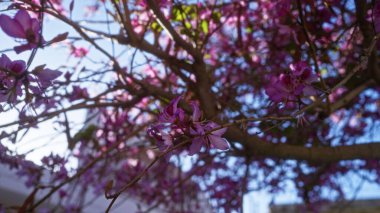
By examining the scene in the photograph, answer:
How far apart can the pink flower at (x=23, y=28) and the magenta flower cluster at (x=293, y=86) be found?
2.27 feet

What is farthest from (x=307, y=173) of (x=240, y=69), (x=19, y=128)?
(x=19, y=128)

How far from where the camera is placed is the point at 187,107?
176cm

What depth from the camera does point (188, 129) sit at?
992mm

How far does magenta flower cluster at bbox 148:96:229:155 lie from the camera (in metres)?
0.97

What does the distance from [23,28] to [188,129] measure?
21.4 inches

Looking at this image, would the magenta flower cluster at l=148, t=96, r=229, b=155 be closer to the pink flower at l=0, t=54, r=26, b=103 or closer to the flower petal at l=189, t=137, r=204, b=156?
the flower petal at l=189, t=137, r=204, b=156

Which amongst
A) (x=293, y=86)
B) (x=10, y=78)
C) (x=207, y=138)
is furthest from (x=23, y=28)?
(x=293, y=86)

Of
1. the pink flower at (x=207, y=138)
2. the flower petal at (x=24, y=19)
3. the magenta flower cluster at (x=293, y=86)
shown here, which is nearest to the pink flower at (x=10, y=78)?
the flower petal at (x=24, y=19)

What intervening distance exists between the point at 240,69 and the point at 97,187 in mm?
1836

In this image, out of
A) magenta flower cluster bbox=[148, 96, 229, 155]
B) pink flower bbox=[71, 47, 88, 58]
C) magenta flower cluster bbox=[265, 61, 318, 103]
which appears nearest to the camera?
magenta flower cluster bbox=[148, 96, 229, 155]

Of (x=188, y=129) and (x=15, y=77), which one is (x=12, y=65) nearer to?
(x=15, y=77)

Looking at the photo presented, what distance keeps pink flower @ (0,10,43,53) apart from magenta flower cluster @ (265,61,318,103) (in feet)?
2.27

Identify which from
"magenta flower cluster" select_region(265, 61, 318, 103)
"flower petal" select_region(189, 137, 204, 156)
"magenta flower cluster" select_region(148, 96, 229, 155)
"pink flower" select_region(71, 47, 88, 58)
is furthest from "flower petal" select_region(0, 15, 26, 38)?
"pink flower" select_region(71, 47, 88, 58)

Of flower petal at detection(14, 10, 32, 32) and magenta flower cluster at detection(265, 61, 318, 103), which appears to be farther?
magenta flower cluster at detection(265, 61, 318, 103)
